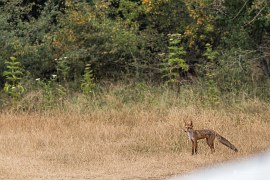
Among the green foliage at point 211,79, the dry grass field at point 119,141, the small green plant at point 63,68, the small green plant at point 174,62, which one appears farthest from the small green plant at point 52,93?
the green foliage at point 211,79

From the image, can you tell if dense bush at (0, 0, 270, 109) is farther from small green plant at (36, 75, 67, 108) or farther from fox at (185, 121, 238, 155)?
fox at (185, 121, 238, 155)

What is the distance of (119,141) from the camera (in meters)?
10.2

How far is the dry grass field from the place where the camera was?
7.95m

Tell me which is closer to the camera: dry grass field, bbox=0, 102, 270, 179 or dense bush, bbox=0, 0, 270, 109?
dry grass field, bbox=0, 102, 270, 179

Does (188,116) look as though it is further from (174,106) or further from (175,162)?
(175,162)

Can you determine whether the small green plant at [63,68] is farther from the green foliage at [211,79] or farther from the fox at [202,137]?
the fox at [202,137]

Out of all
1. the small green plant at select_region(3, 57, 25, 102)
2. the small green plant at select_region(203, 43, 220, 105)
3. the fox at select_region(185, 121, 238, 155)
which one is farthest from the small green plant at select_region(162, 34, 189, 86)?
the fox at select_region(185, 121, 238, 155)

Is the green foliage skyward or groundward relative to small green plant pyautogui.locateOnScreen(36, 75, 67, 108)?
skyward

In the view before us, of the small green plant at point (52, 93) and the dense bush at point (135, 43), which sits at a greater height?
the dense bush at point (135, 43)

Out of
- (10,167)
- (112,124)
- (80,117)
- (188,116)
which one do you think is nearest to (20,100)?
(80,117)

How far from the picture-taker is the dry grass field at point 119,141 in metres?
7.95

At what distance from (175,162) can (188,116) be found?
3.30m

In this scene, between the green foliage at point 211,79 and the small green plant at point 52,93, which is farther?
the small green plant at point 52,93

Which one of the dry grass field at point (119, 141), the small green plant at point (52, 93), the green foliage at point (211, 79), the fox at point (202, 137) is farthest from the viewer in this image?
the small green plant at point (52, 93)
